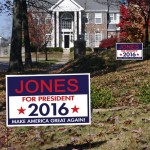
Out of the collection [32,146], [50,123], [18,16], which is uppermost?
[18,16]

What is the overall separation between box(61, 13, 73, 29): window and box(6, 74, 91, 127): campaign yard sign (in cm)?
6831

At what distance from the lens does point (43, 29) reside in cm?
5622

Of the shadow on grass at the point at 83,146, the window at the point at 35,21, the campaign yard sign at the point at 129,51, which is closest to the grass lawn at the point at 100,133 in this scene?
the shadow on grass at the point at 83,146

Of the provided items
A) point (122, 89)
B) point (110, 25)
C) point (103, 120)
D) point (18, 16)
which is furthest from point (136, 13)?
point (110, 25)

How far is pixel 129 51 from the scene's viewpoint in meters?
17.5

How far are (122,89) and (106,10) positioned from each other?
65864mm

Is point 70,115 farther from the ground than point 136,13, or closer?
closer

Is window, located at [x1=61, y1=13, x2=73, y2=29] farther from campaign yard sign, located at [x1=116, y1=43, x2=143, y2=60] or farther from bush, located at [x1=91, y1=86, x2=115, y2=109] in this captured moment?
bush, located at [x1=91, y1=86, x2=115, y2=109]

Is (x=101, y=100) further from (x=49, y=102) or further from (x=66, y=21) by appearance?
(x=66, y=21)

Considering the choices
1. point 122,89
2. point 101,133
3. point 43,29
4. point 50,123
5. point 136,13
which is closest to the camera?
point 50,123

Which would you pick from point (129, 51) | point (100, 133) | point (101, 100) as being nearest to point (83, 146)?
point (100, 133)

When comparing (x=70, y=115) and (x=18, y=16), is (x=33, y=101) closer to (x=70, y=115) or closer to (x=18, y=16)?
(x=70, y=115)

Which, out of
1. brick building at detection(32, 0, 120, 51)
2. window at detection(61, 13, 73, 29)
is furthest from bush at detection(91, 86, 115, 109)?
window at detection(61, 13, 73, 29)

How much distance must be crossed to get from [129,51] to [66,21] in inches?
2296
